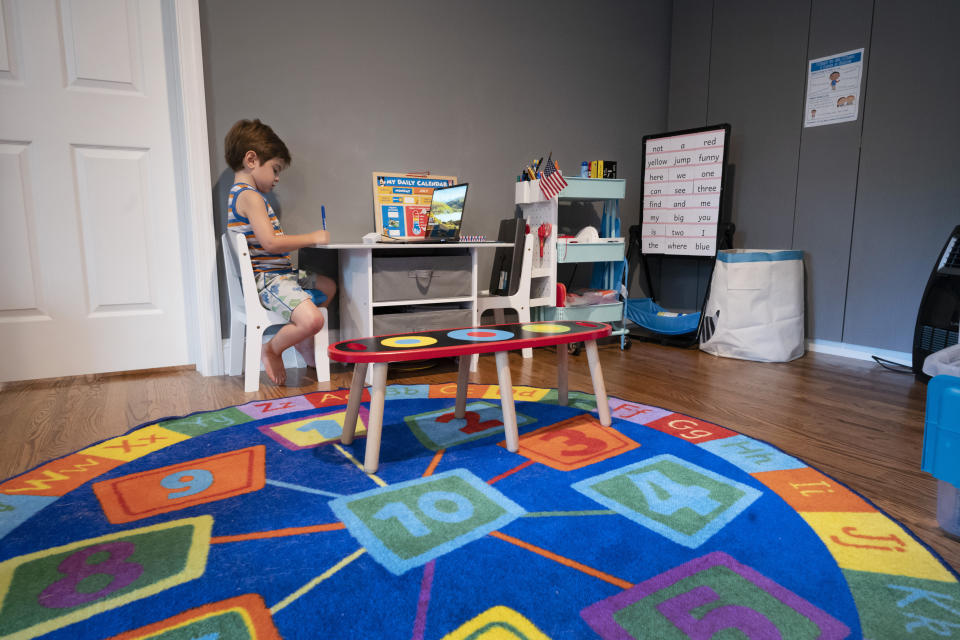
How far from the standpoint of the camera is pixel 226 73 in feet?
7.59

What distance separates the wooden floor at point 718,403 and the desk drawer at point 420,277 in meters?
0.36

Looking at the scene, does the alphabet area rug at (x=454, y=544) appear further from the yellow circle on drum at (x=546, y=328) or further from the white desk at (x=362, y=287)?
the white desk at (x=362, y=287)

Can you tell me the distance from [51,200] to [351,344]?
1.63 m

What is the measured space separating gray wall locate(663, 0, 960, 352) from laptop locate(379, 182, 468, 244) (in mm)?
1799

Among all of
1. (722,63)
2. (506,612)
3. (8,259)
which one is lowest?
(506,612)

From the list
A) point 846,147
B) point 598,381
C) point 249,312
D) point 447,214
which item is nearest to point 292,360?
point 249,312

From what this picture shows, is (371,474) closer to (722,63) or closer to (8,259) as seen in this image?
(8,259)

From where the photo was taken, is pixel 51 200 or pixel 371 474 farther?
pixel 51 200

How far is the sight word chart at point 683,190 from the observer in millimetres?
3062

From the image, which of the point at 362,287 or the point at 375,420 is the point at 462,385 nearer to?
the point at 375,420

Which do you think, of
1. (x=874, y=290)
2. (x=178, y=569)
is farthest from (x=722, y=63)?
(x=178, y=569)

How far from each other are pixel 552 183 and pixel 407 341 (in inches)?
60.4

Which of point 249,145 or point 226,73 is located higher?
point 226,73

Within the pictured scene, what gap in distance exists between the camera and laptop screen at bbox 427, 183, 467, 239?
248 centimetres
